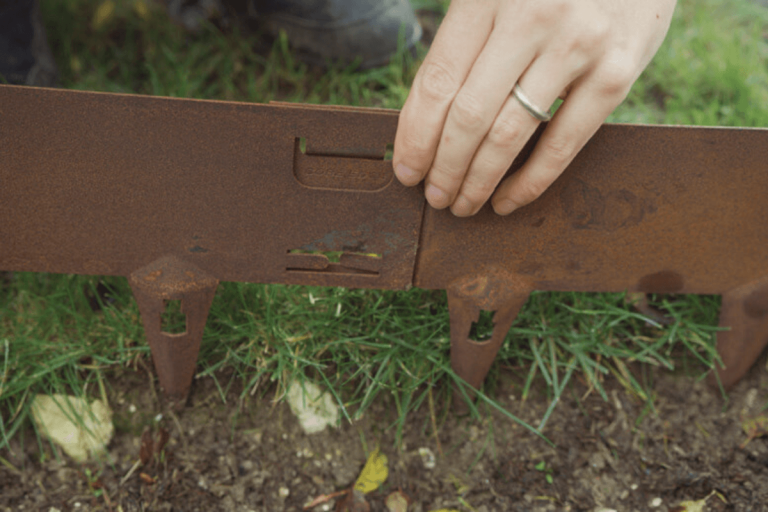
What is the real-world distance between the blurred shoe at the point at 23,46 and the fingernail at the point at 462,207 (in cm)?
165

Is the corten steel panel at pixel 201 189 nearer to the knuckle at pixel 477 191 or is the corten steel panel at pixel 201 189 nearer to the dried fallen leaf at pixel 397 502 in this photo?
the knuckle at pixel 477 191

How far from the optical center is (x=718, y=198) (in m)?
1.34

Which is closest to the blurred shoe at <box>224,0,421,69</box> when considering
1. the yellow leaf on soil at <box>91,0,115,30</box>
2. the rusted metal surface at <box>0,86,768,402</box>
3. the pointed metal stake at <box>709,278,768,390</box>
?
the yellow leaf on soil at <box>91,0,115,30</box>

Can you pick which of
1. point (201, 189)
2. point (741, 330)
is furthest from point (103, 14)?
point (741, 330)

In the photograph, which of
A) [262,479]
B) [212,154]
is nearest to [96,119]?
[212,154]

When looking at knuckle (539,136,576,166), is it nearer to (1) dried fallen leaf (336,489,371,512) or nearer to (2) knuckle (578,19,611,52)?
(2) knuckle (578,19,611,52)

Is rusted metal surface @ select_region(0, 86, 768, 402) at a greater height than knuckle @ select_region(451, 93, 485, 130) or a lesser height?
lesser

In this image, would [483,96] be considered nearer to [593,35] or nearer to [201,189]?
[593,35]

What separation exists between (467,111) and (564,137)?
8.4 inches

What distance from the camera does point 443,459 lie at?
157cm

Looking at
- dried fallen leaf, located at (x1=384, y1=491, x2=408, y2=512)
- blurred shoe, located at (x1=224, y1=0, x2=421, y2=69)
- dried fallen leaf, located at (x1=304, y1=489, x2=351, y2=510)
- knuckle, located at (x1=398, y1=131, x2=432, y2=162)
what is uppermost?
knuckle, located at (x1=398, y1=131, x2=432, y2=162)

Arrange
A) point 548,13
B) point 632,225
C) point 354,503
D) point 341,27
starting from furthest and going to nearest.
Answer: point 341,27 → point 354,503 → point 632,225 → point 548,13

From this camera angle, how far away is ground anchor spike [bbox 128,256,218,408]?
1.32m

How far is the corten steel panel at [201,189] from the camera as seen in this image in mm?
1187
